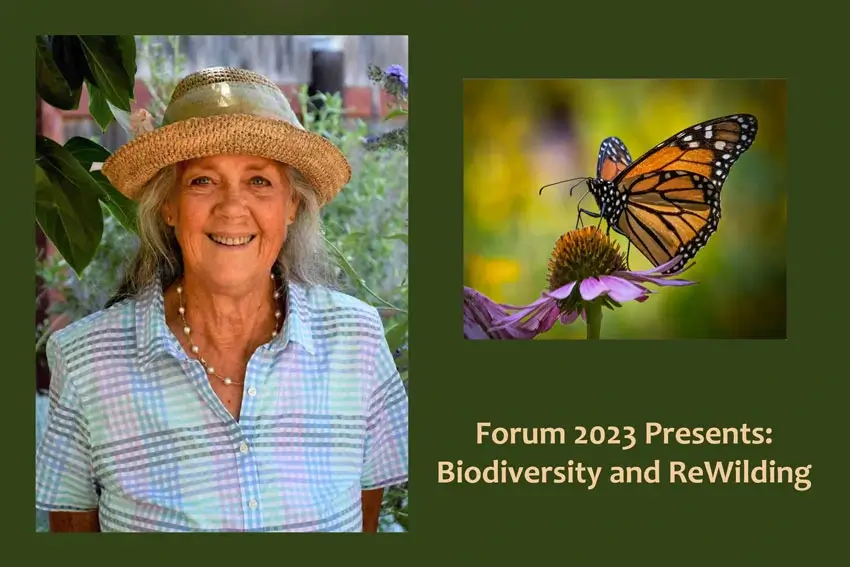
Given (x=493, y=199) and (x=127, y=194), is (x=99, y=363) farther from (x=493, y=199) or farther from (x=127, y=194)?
(x=493, y=199)

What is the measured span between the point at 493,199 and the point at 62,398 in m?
1.45

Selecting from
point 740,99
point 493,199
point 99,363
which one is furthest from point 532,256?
point 99,363

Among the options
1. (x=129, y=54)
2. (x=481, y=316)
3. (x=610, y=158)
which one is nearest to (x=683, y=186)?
(x=610, y=158)

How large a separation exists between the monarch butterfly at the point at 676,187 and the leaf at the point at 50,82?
1703 mm

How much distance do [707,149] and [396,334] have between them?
3.84ft

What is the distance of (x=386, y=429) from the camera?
370 cm

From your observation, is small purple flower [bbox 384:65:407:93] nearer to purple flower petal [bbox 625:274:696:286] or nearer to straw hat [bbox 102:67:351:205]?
straw hat [bbox 102:67:351:205]

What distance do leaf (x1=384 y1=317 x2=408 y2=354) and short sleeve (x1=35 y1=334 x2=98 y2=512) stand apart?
3.11ft

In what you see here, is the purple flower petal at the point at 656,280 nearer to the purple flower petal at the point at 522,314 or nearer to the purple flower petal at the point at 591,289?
A: the purple flower petal at the point at 591,289

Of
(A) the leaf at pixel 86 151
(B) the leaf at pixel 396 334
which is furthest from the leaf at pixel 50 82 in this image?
(B) the leaf at pixel 396 334

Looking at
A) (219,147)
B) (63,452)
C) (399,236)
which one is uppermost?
(219,147)

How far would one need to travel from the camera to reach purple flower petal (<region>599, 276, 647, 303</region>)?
3.83 metres

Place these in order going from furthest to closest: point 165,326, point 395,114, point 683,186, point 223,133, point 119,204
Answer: point 683,186 < point 395,114 < point 119,204 < point 165,326 < point 223,133

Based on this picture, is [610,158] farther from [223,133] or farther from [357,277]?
[223,133]
